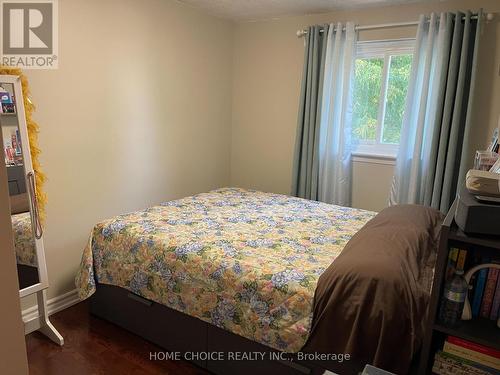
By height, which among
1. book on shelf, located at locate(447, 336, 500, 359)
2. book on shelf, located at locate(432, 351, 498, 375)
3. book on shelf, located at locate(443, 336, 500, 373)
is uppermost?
book on shelf, located at locate(447, 336, 500, 359)

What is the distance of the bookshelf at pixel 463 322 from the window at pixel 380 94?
6.85 ft

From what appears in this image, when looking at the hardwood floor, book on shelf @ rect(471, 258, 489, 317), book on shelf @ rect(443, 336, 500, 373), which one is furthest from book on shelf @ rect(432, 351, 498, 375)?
the hardwood floor

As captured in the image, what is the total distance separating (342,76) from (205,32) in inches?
55.6

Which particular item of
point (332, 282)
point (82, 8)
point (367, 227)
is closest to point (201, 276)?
point (332, 282)

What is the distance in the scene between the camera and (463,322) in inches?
54.2

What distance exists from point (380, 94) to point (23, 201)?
2.93 meters

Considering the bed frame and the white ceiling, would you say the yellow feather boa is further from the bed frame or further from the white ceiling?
the white ceiling

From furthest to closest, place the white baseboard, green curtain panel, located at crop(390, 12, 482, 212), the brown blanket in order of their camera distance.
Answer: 1. green curtain panel, located at crop(390, 12, 482, 212)
2. the white baseboard
3. the brown blanket

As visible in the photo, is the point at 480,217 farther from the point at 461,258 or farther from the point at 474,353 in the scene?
the point at 474,353

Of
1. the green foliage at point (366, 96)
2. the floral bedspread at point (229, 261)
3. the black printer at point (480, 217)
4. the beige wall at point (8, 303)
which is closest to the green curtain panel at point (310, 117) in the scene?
the green foliage at point (366, 96)

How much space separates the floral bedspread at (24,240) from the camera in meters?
2.13

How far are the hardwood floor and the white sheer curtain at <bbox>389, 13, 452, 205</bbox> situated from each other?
219 cm

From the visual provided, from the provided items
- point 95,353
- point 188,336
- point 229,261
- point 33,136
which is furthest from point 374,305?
point 33,136

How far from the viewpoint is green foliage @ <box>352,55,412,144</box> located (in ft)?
10.7
